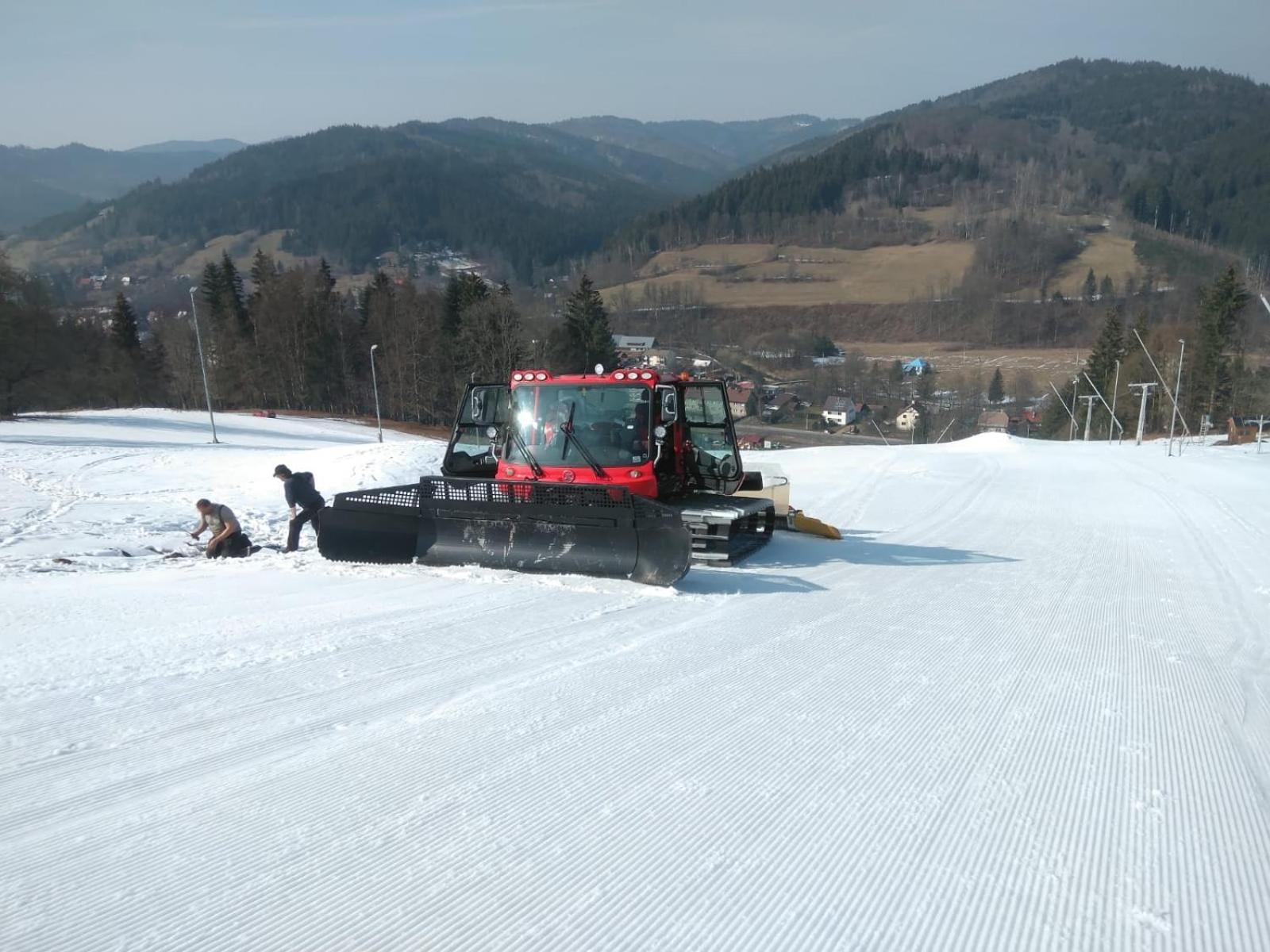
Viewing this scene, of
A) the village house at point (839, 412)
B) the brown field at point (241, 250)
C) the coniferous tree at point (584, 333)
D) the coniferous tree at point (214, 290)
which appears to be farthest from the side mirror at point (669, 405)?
the brown field at point (241, 250)

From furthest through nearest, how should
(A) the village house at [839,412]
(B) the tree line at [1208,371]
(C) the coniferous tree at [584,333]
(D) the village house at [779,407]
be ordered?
(A) the village house at [839,412] < (D) the village house at [779,407] < (B) the tree line at [1208,371] < (C) the coniferous tree at [584,333]

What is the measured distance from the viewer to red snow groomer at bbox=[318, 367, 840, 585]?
24.4 feet

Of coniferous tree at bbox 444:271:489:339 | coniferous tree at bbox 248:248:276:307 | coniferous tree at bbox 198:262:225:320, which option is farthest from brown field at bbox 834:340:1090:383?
coniferous tree at bbox 198:262:225:320

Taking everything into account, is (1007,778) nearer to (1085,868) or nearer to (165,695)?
(1085,868)

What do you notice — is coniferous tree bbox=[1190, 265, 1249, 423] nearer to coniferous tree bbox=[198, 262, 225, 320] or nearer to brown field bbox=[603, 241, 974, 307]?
brown field bbox=[603, 241, 974, 307]

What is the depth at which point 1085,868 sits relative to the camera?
3021 millimetres

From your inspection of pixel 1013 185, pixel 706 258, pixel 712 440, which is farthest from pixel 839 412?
pixel 1013 185

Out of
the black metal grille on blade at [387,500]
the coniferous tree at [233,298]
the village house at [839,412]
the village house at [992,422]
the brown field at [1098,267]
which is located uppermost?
the brown field at [1098,267]

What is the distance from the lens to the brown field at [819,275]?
361 feet

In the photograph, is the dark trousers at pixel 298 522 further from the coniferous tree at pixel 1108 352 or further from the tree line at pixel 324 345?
the coniferous tree at pixel 1108 352

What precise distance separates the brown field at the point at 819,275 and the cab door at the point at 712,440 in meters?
102

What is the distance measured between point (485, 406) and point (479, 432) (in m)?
0.29

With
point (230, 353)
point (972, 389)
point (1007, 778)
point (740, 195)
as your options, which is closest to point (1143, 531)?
point (1007, 778)

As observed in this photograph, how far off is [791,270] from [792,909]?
126 m
